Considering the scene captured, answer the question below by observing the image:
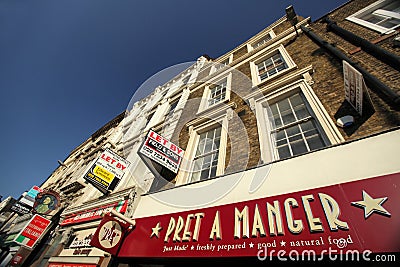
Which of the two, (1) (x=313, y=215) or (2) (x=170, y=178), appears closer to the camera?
(1) (x=313, y=215)

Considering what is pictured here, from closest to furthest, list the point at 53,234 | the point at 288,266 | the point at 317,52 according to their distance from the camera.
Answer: the point at 288,266, the point at 317,52, the point at 53,234

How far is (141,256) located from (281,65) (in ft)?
28.6

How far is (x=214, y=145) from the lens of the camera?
21.2 feet

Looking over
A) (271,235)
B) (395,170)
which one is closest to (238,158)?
(271,235)

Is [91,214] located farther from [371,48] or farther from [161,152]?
[371,48]

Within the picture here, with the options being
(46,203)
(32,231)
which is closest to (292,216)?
(32,231)

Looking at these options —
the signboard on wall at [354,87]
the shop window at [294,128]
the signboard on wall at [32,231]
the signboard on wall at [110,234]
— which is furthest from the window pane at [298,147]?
the signboard on wall at [32,231]

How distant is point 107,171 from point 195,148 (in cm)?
437

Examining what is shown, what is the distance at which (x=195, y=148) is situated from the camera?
270 inches

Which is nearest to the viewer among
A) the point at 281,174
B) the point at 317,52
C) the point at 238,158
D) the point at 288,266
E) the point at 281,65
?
Answer: the point at 288,266

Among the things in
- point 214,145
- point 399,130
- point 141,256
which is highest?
point 214,145

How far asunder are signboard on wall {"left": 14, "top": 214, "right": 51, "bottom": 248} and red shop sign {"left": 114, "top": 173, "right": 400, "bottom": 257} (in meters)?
8.06

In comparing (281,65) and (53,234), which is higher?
(281,65)

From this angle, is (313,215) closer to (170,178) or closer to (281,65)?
(170,178)
